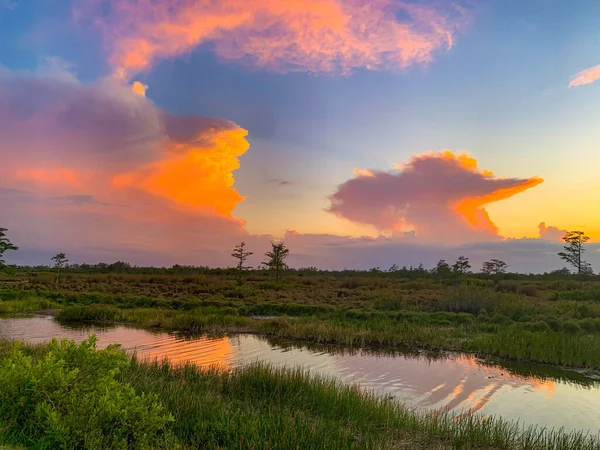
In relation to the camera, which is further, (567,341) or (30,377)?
(567,341)

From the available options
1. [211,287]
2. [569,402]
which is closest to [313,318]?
[569,402]

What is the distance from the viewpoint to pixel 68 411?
609 cm

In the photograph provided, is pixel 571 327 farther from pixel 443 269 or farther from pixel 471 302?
pixel 443 269

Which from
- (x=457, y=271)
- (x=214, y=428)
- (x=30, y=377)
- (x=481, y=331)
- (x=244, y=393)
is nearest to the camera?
(x=30, y=377)

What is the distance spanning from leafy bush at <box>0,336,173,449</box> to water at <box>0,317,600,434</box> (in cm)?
766

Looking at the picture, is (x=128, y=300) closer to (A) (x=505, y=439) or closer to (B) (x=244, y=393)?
(B) (x=244, y=393)

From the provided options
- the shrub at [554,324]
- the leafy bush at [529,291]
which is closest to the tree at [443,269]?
the leafy bush at [529,291]

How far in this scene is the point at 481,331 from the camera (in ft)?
82.5

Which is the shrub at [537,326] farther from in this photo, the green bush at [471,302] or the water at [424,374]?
the green bush at [471,302]

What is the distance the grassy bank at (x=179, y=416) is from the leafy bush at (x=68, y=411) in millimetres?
14

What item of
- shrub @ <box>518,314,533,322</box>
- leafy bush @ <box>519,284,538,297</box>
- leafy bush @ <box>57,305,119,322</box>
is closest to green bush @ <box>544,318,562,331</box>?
shrub @ <box>518,314,533,322</box>

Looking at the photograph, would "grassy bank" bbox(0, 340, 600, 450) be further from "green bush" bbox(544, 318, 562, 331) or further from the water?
"green bush" bbox(544, 318, 562, 331)

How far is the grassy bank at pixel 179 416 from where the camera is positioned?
588 cm

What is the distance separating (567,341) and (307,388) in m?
15.0
